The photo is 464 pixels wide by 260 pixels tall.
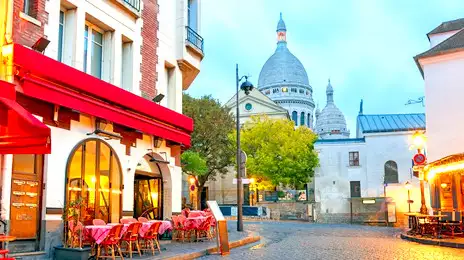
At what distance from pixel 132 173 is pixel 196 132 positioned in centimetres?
3397

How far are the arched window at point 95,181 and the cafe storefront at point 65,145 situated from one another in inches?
0.9

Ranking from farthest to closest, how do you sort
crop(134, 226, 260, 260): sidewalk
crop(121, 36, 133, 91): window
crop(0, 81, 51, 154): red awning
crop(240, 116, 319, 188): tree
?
crop(240, 116, 319, 188): tree → crop(121, 36, 133, 91): window → crop(134, 226, 260, 260): sidewalk → crop(0, 81, 51, 154): red awning

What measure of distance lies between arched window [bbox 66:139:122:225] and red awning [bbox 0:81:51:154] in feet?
10.9

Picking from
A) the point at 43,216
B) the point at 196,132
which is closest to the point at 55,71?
the point at 43,216

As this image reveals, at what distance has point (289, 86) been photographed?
11394 centimetres

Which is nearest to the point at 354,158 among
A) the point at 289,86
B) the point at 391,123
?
the point at 391,123

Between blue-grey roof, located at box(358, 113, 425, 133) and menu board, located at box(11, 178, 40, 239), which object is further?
blue-grey roof, located at box(358, 113, 425, 133)

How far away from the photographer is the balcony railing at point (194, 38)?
18.8 meters

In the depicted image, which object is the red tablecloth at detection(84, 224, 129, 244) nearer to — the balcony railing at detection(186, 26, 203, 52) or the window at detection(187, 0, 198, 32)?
the balcony railing at detection(186, 26, 203, 52)

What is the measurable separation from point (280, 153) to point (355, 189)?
9788 millimetres

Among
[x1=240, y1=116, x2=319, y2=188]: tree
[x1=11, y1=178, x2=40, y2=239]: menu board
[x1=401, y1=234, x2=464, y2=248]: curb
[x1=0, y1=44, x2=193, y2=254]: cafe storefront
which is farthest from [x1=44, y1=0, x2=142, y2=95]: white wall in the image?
[x1=240, y1=116, x2=319, y2=188]: tree

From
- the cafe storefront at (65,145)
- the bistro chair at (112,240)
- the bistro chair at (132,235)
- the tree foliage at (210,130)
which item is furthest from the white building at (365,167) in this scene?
the bistro chair at (112,240)

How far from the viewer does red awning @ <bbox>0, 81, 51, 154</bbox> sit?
25.7ft

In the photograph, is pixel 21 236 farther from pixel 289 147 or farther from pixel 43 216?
pixel 289 147
